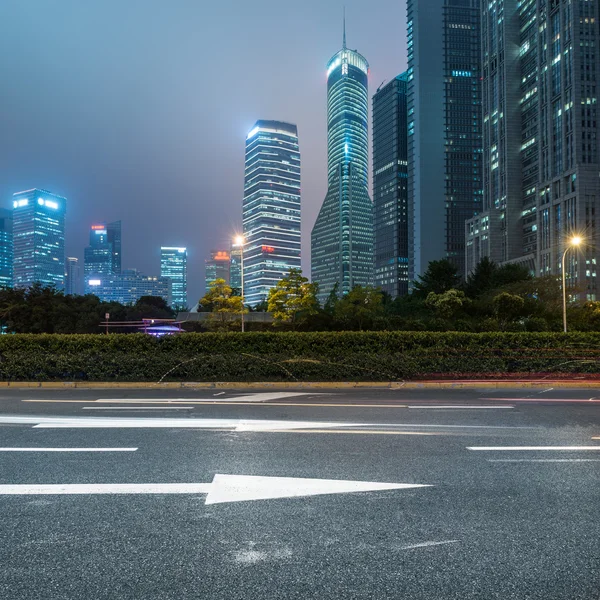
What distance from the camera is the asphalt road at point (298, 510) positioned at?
3396 millimetres

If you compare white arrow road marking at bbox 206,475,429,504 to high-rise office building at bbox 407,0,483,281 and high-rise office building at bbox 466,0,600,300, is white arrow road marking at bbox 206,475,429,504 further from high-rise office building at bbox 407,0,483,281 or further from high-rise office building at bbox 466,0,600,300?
high-rise office building at bbox 407,0,483,281

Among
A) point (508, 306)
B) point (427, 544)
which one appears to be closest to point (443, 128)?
point (508, 306)

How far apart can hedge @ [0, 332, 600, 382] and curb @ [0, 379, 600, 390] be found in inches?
27.2

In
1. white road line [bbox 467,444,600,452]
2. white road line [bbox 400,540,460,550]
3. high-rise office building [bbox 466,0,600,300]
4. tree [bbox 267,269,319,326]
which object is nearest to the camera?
white road line [bbox 400,540,460,550]

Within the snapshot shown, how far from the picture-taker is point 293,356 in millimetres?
18578

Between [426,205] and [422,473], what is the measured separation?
646 feet

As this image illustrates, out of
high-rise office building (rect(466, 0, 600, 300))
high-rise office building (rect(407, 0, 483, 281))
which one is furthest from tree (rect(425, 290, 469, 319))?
high-rise office building (rect(407, 0, 483, 281))

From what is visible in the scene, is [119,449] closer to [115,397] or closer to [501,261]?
[115,397]

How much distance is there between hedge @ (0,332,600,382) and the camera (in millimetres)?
17859

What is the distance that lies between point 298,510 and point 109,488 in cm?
221

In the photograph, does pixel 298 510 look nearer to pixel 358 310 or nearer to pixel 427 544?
pixel 427 544

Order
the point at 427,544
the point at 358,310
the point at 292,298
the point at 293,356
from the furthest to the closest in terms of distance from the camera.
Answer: the point at 292,298
the point at 358,310
the point at 293,356
the point at 427,544

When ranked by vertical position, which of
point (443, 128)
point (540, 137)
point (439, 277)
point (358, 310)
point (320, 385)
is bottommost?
point (320, 385)

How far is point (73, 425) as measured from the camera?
9.18 meters
